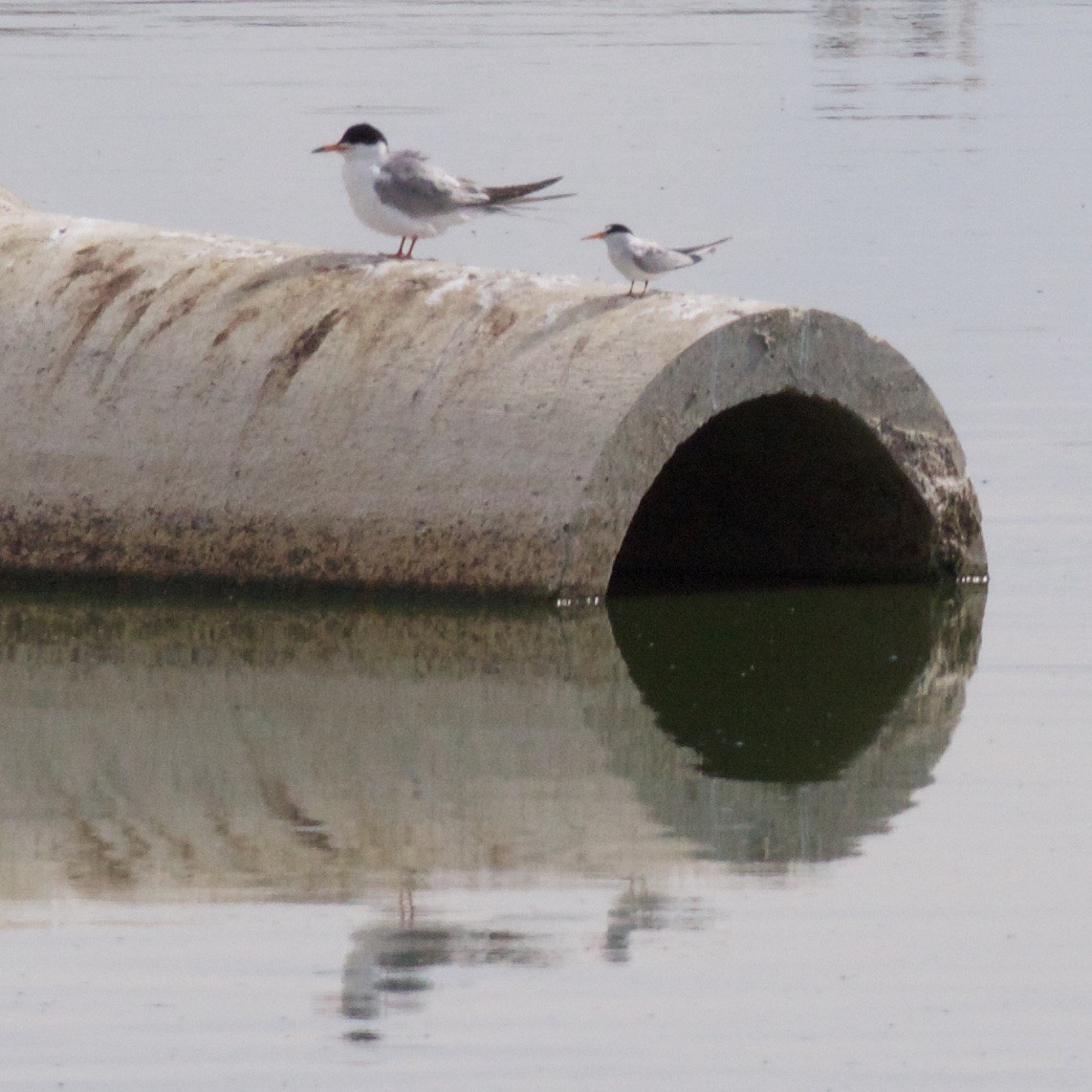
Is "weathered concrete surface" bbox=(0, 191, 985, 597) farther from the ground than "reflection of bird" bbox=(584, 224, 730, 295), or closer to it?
closer to it

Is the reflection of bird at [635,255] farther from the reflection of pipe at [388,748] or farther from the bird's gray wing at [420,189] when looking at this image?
the reflection of pipe at [388,748]

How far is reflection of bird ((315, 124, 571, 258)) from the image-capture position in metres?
10.0

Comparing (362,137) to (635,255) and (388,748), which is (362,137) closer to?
(635,255)

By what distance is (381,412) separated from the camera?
376 inches

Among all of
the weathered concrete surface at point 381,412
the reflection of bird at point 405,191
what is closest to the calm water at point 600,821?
the weathered concrete surface at point 381,412

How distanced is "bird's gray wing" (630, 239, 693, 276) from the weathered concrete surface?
0.41ft

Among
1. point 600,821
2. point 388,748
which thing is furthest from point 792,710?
point 600,821

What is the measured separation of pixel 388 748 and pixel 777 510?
10.5 feet

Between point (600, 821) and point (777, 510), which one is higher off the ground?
point (600, 821)

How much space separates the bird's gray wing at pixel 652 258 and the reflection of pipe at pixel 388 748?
1230 millimetres

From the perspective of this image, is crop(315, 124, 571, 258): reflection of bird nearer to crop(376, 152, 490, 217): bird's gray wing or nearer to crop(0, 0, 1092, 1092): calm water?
crop(376, 152, 490, 217): bird's gray wing

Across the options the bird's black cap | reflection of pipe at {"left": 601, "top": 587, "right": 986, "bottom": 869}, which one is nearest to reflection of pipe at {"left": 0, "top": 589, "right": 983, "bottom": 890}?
reflection of pipe at {"left": 601, "top": 587, "right": 986, "bottom": 869}

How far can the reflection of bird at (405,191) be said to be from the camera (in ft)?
32.9

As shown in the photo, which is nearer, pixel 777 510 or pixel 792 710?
pixel 792 710
